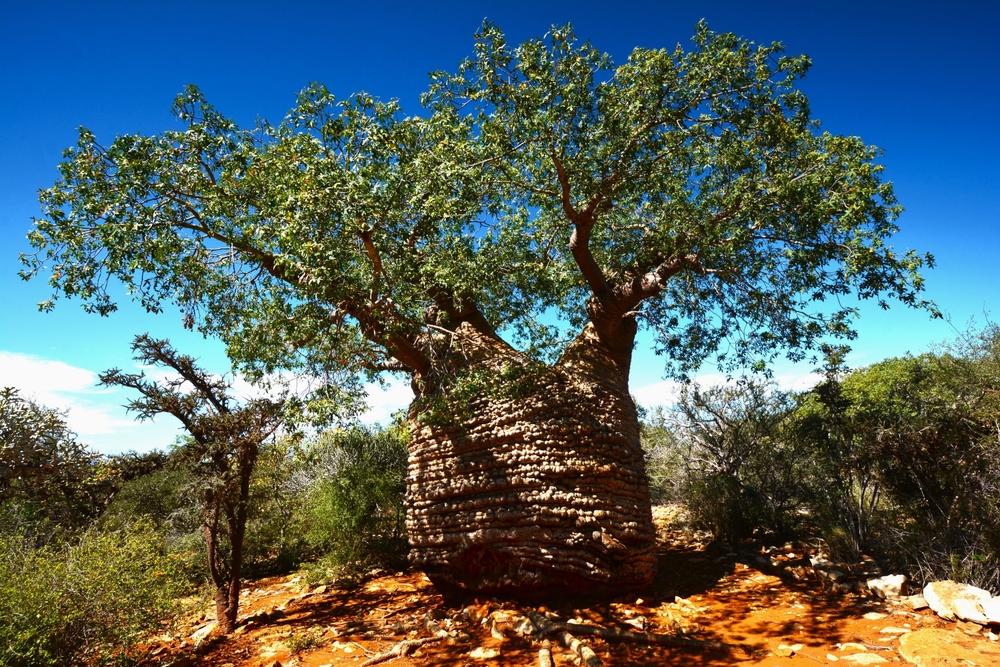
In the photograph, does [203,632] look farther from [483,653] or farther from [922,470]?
[922,470]

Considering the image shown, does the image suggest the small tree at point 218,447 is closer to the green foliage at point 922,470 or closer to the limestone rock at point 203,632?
the limestone rock at point 203,632

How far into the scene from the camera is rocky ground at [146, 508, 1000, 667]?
13.2ft

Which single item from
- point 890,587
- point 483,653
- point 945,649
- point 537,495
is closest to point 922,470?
point 890,587

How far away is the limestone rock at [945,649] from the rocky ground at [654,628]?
0.01m

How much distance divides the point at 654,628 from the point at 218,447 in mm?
5063

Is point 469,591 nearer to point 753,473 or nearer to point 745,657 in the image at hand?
point 745,657

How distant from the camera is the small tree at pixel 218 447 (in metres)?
5.75

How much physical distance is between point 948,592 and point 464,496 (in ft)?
15.5

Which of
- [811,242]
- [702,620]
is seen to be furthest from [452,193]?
[702,620]

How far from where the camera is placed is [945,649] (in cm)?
372

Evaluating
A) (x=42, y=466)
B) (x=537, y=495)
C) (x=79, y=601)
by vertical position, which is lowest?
(x=79, y=601)

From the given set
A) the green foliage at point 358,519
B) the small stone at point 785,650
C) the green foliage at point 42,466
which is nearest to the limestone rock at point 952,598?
the small stone at point 785,650

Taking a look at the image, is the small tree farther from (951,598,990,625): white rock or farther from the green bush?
(951,598,990,625): white rock

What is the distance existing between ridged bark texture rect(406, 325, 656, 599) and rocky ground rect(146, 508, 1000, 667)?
0.32 m
